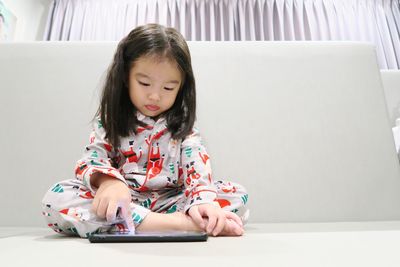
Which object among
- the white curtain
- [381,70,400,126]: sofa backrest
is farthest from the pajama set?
the white curtain

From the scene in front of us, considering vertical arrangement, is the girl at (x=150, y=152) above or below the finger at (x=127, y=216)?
above

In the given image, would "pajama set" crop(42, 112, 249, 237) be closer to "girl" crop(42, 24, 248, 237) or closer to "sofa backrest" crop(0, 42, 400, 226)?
"girl" crop(42, 24, 248, 237)

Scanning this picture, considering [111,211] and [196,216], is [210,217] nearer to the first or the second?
[196,216]

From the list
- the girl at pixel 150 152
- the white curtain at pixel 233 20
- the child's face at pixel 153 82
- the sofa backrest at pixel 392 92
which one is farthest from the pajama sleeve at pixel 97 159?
the white curtain at pixel 233 20

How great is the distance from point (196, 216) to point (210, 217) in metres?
0.03

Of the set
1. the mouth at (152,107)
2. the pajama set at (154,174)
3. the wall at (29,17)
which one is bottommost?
the pajama set at (154,174)

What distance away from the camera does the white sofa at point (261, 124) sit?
91 cm

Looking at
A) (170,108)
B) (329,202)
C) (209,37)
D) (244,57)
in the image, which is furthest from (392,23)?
(170,108)

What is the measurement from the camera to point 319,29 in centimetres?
247

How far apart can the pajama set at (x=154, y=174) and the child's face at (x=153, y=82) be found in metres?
0.07

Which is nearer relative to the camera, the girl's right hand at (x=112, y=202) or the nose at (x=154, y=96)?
the girl's right hand at (x=112, y=202)

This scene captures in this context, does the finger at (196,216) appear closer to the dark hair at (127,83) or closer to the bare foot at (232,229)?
the bare foot at (232,229)

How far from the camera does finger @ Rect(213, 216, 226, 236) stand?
0.57 metres

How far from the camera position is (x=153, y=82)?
0.75m
